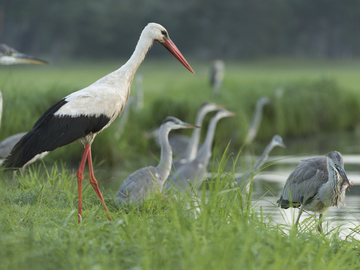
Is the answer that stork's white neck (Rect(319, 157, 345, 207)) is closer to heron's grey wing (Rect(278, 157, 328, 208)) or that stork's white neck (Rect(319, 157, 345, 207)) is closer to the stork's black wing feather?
heron's grey wing (Rect(278, 157, 328, 208))

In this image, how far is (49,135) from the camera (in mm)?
4492

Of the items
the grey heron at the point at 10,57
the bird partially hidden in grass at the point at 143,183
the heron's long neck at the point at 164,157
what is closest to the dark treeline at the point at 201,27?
the grey heron at the point at 10,57

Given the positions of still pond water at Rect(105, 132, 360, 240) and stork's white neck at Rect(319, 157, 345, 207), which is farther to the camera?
still pond water at Rect(105, 132, 360, 240)

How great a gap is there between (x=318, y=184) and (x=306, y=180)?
0.14 meters

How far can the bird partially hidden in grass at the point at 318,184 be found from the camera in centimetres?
475

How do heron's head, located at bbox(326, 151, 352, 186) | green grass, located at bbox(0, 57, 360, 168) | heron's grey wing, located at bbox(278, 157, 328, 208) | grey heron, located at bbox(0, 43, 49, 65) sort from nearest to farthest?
heron's head, located at bbox(326, 151, 352, 186) → heron's grey wing, located at bbox(278, 157, 328, 208) → grey heron, located at bbox(0, 43, 49, 65) → green grass, located at bbox(0, 57, 360, 168)

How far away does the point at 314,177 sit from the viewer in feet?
16.4

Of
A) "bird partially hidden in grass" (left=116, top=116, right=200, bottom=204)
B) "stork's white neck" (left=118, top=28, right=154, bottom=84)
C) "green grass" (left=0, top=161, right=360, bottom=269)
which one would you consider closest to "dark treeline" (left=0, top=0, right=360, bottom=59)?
"bird partially hidden in grass" (left=116, top=116, right=200, bottom=204)

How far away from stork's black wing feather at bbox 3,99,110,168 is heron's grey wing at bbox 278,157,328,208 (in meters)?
2.04

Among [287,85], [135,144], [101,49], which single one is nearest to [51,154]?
[135,144]

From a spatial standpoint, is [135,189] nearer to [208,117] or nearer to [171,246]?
[171,246]

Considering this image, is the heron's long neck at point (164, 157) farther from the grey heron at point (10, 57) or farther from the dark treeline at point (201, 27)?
the dark treeline at point (201, 27)

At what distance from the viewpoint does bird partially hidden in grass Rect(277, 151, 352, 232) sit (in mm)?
4750

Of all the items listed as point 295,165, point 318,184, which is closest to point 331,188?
point 318,184
